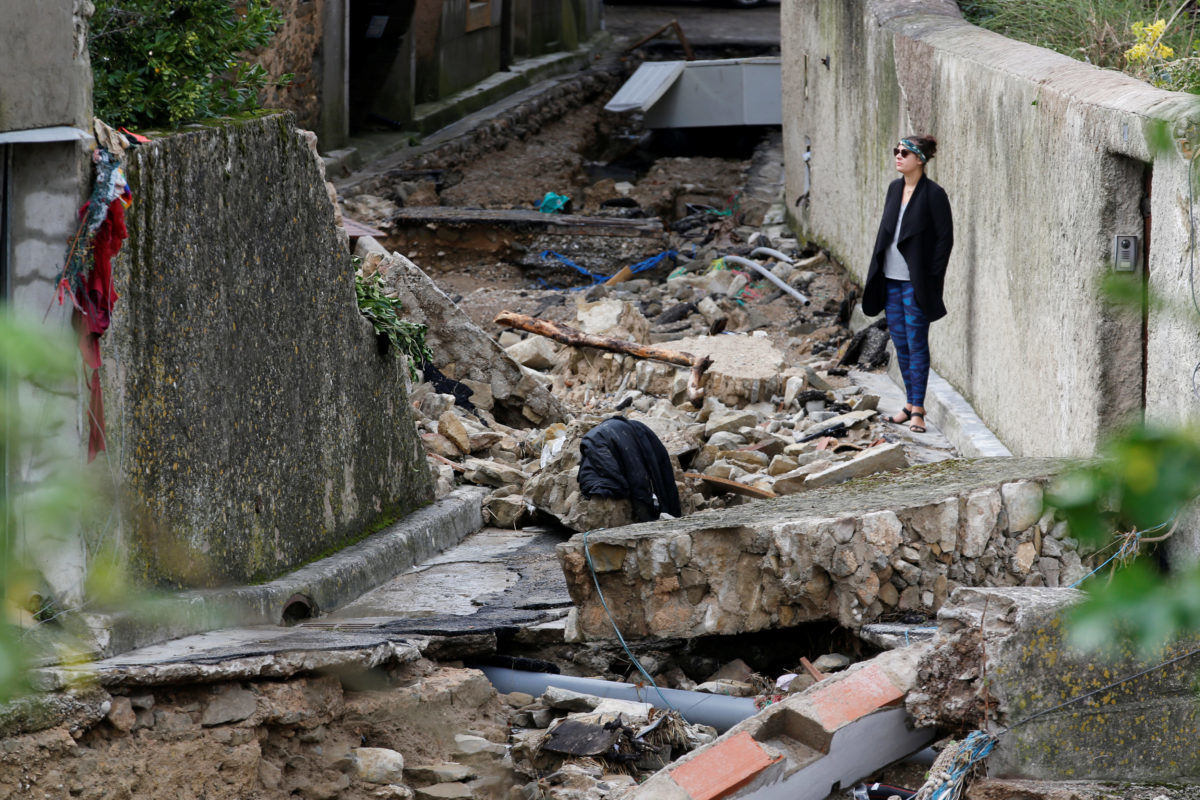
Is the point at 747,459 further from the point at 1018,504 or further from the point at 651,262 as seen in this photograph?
the point at 651,262

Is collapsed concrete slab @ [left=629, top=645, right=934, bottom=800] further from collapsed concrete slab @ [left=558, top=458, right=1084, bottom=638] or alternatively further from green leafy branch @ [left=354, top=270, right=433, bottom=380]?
green leafy branch @ [left=354, top=270, right=433, bottom=380]

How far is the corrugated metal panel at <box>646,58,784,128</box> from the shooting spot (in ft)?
68.7

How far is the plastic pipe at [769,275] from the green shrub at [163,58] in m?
7.79

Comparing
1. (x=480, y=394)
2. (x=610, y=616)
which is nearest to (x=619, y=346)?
(x=480, y=394)

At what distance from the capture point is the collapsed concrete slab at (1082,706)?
3504 mm

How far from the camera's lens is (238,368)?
4820 mm

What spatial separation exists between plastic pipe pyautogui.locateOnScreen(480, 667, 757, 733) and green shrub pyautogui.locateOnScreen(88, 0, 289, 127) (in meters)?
2.33

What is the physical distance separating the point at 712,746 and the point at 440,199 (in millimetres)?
13100

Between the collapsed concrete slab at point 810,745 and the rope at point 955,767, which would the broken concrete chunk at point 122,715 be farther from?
the rope at point 955,767

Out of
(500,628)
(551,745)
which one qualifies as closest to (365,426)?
(500,628)

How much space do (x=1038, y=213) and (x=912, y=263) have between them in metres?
1.19

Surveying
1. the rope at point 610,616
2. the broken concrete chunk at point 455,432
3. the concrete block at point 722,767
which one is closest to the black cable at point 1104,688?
the concrete block at point 722,767

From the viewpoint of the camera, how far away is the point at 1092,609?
75 cm

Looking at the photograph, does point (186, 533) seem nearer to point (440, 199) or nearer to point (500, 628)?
point (500, 628)
